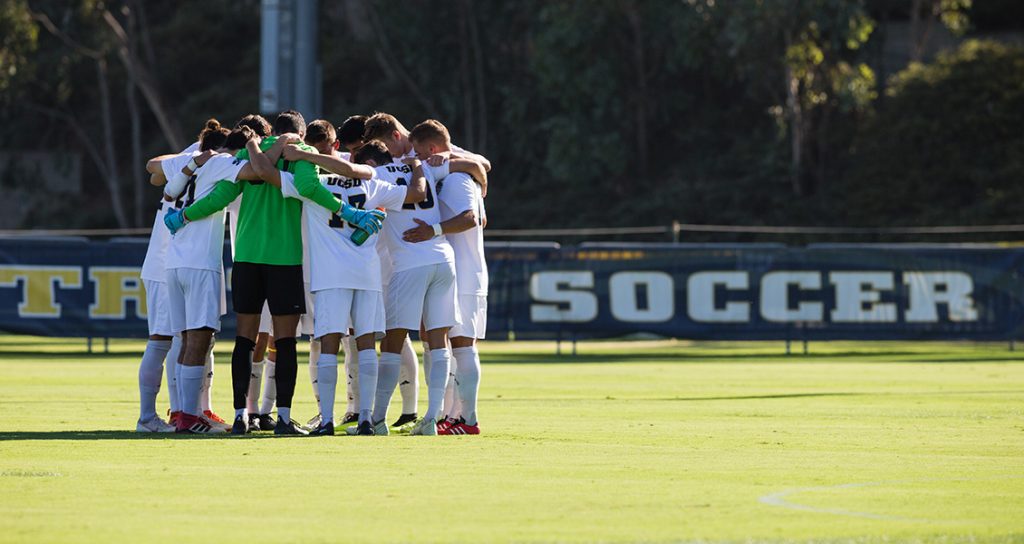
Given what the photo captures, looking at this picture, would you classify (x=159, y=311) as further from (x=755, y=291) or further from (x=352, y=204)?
(x=755, y=291)

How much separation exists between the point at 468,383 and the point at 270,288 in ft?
5.21

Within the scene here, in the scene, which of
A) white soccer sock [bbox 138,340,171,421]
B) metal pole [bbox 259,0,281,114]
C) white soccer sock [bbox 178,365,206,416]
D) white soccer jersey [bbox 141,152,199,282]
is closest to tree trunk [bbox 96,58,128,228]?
metal pole [bbox 259,0,281,114]

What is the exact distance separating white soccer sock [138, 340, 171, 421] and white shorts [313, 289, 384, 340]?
1280mm

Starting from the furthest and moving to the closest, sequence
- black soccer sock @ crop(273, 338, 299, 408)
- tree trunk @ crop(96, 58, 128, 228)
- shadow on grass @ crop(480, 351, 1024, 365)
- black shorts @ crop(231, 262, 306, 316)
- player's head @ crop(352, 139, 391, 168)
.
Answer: tree trunk @ crop(96, 58, 128, 228)
shadow on grass @ crop(480, 351, 1024, 365)
player's head @ crop(352, 139, 391, 168)
black soccer sock @ crop(273, 338, 299, 408)
black shorts @ crop(231, 262, 306, 316)

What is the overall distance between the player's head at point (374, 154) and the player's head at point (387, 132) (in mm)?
186

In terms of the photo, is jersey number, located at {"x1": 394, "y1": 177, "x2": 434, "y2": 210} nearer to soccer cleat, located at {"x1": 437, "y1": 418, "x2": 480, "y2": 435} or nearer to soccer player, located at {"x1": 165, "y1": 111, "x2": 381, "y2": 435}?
soccer player, located at {"x1": 165, "y1": 111, "x2": 381, "y2": 435}

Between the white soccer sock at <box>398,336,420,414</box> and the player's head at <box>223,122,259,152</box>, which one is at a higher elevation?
the player's head at <box>223,122,259,152</box>

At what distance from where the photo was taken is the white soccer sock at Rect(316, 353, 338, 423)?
11430 mm

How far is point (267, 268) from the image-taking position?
11.3m

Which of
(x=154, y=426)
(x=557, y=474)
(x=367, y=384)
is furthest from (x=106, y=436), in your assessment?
(x=557, y=474)

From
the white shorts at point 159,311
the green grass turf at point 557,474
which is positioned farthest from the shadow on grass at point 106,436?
the white shorts at point 159,311

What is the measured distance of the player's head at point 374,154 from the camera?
1163 cm

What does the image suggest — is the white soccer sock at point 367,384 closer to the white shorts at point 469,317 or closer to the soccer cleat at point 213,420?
the white shorts at point 469,317

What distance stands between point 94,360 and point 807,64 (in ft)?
92.4
